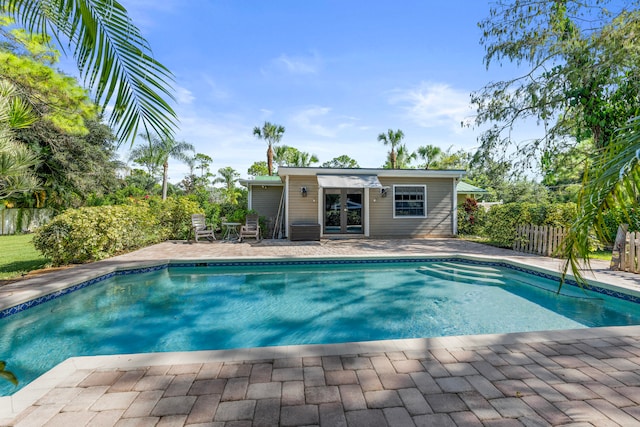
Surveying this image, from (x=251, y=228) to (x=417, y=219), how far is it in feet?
26.0

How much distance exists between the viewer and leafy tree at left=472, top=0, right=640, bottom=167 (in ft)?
26.3

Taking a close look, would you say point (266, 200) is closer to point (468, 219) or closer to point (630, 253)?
point (468, 219)

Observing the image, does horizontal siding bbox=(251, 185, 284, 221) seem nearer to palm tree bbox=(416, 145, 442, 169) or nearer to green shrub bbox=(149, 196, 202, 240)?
green shrub bbox=(149, 196, 202, 240)

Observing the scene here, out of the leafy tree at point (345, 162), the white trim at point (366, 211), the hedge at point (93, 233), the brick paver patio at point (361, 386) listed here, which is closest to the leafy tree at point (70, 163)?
the hedge at point (93, 233)

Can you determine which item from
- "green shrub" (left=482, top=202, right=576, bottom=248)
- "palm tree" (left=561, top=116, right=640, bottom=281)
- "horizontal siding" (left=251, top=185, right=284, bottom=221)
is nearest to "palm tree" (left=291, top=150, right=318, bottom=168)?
"horizontal siding" (left=251, top=185, right=284, bottom=221)

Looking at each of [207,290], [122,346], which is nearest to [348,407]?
[122,346]

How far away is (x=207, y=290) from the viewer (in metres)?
6.54

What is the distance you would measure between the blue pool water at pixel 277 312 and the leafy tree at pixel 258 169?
32.3 metres

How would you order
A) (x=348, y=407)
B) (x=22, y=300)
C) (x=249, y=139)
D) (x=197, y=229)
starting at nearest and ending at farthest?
1. (x=348, y=407)
2. (x=22, y=300)
3. (x=197, y=229)
4. (x=249, y=139)

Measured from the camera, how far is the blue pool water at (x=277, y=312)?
4.17m

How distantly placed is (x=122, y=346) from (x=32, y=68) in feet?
29.8

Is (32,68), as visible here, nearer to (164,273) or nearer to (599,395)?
(164,273)

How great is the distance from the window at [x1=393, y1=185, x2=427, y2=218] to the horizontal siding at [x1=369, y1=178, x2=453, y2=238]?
0.19m

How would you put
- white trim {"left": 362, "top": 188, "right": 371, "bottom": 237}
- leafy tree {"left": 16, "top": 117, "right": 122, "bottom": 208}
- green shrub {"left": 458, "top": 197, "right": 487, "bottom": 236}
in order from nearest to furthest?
white trim {"left": 362, "top": 188, "right": 371, "bottom": 237}, green shrub {"left": 458, "top": 197, "right": 487, "bottom": 236}, leafy tree {"left": 16, "top": 117, "right": 122, "bottom": 208}
